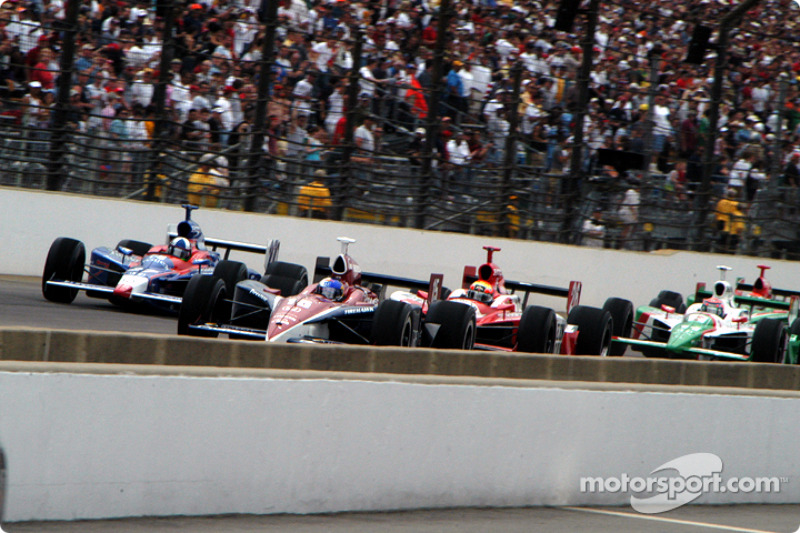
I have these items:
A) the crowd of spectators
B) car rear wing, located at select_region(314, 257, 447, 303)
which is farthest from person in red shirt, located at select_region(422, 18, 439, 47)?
car rear wing, located at select_region(314, 257, 447, 303)

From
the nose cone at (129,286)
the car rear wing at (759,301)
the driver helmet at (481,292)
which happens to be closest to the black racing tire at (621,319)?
the car rear wing at (759,301)

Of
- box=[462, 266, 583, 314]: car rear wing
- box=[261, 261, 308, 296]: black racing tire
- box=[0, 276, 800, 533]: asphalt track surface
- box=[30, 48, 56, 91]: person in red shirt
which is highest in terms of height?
box=[30, 48, 56, 91]: person in red shirt

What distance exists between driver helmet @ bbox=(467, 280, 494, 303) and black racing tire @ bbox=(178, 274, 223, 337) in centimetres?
275

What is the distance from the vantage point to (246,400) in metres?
4.65

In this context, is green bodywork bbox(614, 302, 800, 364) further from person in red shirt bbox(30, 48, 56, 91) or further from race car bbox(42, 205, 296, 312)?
person in red shirt bbox(30, 48, 56, 91)

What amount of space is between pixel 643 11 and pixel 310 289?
435 inches

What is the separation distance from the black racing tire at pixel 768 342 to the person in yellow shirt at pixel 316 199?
20.1ft

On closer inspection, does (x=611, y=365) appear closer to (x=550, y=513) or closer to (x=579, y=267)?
(x=550, y=513)

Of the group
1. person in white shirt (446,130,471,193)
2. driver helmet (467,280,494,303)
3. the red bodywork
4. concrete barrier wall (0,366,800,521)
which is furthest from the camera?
person in white shirt (446,130,471,193)

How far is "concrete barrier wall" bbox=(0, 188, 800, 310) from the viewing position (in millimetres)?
13133

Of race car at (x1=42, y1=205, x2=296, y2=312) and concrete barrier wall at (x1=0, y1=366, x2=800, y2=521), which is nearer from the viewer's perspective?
concrete barrier wall at (x1=0, y1=366, x2=800, y2=521)

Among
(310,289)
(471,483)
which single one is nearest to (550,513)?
(471,483)

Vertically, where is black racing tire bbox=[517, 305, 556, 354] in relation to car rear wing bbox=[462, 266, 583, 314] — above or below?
below

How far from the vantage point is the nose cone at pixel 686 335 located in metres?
12.0
